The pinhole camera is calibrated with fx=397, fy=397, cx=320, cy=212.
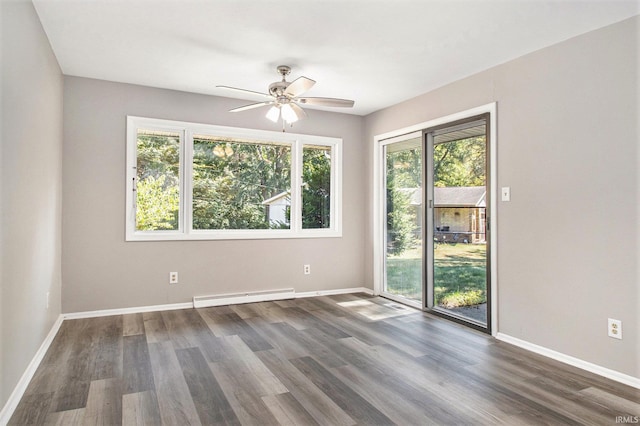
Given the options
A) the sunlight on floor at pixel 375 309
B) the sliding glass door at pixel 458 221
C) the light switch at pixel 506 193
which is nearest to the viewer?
the light switch at pixel 506 193

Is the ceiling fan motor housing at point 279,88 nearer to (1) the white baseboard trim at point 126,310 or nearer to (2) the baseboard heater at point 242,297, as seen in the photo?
(2) the baseboard heater at point 242,297

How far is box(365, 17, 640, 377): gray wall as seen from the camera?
262 cm

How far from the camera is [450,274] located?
4125 millimetres

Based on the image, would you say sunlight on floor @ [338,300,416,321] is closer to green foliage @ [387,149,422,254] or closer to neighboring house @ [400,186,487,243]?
green foliage @ [387,149,422,254]

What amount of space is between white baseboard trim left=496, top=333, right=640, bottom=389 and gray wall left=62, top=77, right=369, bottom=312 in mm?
2529

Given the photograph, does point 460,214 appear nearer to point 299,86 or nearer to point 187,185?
point 299,86

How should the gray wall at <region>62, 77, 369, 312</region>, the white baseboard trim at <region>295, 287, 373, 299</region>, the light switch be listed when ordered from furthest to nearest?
the white baseboard trim at <region>295, 287, 373, 299</region>
the gray wall at <region>62, 77, 369, 312</region>
the light switch

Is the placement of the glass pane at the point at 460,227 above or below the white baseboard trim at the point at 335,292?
above

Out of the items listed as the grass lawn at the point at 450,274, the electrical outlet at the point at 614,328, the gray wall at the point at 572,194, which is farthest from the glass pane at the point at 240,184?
the electrical outlet at the point at 614,328

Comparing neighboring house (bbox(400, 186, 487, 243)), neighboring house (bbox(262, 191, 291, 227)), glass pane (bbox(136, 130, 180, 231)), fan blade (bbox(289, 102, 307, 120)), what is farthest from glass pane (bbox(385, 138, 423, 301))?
glass pane (bbox(136, 130, 180, 231))

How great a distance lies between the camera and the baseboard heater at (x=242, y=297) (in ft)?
14.5

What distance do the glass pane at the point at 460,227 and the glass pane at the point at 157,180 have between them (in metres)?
2.87

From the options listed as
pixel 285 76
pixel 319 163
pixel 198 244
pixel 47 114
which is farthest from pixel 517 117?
pixel 47 114

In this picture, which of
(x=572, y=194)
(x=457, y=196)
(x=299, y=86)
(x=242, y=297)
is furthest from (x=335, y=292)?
(x=572, y=194)
